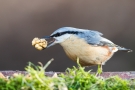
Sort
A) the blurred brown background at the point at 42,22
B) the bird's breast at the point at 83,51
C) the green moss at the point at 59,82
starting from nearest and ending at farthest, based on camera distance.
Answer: the green moss at the point at 59,82 < the bird's breast at the point at 83,51 < the blurred brown background at the point at 42,22

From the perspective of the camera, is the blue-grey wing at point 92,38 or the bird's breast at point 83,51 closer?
the bird's breast at point 83,51

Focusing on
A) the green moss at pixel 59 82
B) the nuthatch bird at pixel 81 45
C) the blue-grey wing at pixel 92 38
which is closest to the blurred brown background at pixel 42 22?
the blue-grey wing at pixel 92 38

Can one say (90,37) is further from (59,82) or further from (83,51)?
(59,82)

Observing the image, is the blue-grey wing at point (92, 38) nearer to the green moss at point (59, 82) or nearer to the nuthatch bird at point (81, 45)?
the nuthatch bird at point (81, 45)

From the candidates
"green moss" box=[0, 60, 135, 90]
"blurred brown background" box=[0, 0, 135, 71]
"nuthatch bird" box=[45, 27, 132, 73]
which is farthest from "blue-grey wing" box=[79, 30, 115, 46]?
"blurred brown background" box=[0, 0, 135, 71]

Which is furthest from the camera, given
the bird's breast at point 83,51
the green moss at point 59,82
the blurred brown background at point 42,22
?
the blurred brown background at point 42,22

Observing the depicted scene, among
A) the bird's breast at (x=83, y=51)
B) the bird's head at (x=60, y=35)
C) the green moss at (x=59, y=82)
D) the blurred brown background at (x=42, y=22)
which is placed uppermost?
the blurred brown background at (x=42, y=22)

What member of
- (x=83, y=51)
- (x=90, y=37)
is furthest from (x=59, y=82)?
(x=90, y=37)
